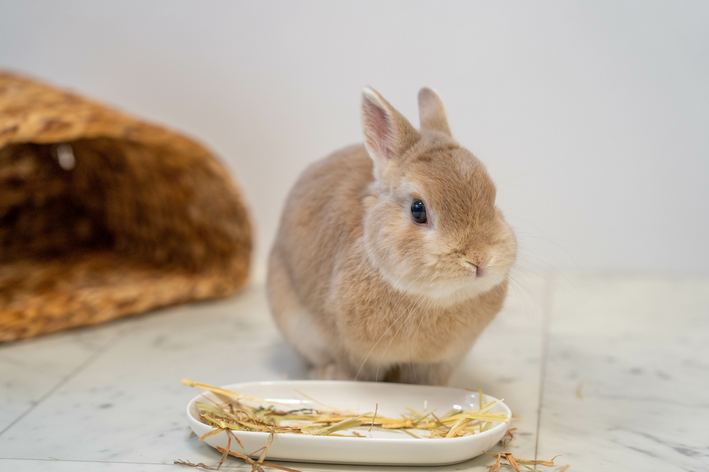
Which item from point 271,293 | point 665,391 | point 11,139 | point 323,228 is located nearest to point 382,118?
point 323,228

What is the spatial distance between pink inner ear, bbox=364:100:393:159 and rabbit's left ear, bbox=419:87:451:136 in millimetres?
196

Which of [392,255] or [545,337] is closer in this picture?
[392,255]

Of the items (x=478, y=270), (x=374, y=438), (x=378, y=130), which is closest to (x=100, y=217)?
(x=378, y=130)

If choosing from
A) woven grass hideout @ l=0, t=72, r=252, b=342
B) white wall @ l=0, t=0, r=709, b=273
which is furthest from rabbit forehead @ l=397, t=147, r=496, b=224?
woven grass hideout @ l=0, t=72, r=252, b=342

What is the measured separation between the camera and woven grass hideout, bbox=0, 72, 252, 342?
2.47 metres

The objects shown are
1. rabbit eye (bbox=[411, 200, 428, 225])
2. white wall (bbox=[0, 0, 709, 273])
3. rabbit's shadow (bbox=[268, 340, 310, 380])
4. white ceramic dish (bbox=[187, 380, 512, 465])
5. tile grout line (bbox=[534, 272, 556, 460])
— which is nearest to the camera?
white ceramic dish (bbox=[187, 380, 512, 465])

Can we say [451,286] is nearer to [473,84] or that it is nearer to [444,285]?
[444,285]

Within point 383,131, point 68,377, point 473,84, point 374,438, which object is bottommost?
point 68,377

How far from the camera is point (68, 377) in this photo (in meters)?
2.17

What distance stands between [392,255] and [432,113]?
53cm

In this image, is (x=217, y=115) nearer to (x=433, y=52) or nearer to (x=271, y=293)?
(x=433, y=52)

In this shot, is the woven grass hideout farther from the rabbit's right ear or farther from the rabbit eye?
the rabbit eye

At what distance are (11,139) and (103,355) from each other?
33.1 inches

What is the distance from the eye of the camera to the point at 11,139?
7.42 ft
